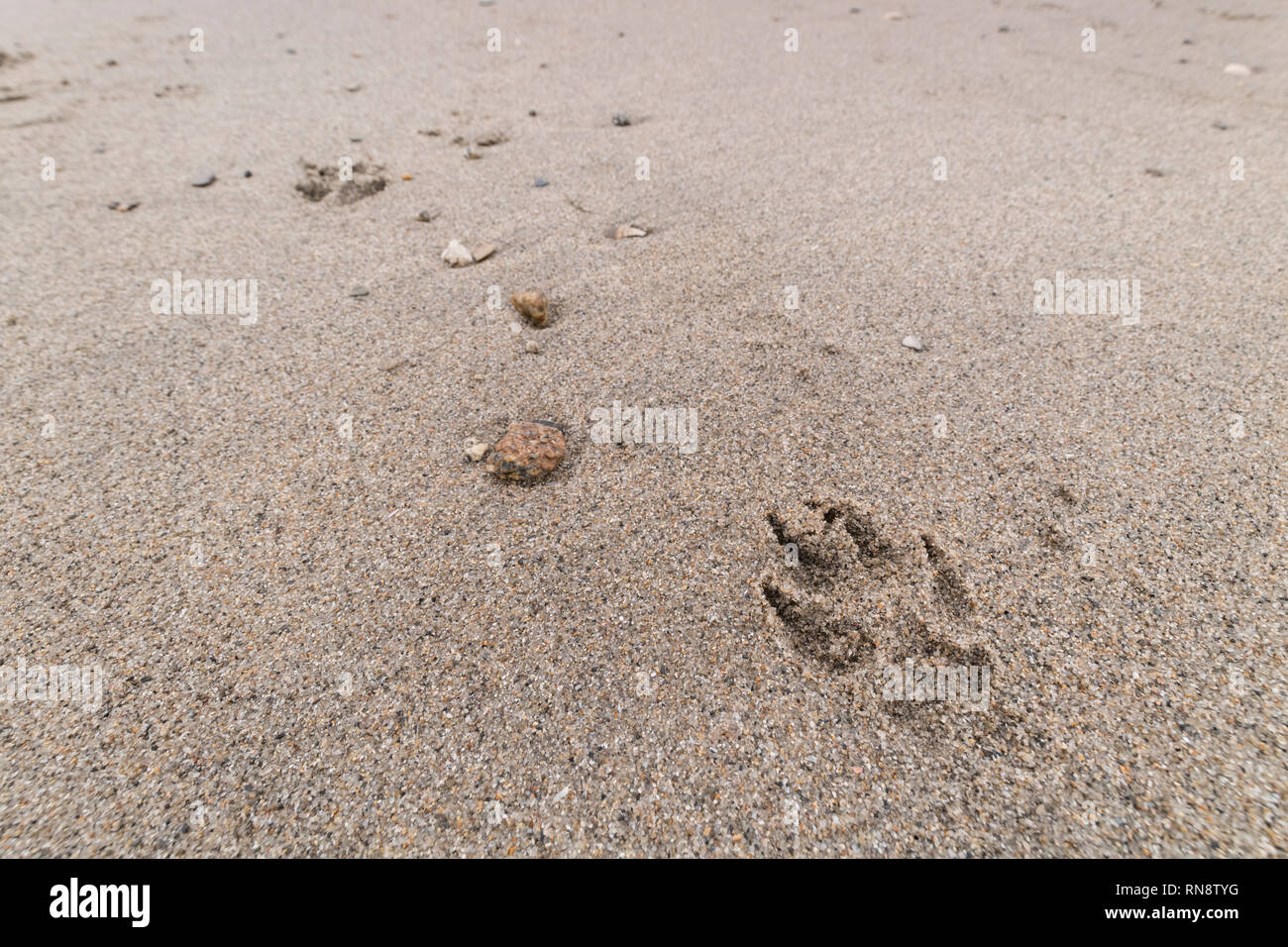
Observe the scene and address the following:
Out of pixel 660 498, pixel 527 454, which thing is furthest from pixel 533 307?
pixel 660 498

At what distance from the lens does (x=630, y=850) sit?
1237 millimetres

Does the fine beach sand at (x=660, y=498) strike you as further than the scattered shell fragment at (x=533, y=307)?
No

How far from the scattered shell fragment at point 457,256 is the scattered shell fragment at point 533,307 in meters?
0.52

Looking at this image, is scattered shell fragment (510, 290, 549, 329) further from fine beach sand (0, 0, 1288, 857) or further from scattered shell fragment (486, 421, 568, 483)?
scattered shell fragment (486, 421, 568, 483)

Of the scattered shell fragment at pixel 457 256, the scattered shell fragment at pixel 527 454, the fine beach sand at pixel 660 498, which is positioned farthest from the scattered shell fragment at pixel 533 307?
the scattered shell fragment at pixel 527 454

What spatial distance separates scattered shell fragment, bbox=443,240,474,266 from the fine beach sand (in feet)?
0.17

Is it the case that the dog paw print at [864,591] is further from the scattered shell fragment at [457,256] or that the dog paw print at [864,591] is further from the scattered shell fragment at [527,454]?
the scattered shell fragment at [457,256]

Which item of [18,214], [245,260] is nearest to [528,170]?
[245,260]

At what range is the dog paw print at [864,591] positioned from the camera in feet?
4.93

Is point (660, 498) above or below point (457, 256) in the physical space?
below

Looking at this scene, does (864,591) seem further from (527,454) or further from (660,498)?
(527,454)

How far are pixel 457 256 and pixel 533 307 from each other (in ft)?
2.19

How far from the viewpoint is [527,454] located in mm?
1917

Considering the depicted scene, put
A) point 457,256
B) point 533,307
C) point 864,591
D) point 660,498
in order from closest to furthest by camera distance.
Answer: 1. point 864,591
2. point 660,498
3. point 533,307
4. point 457,256
